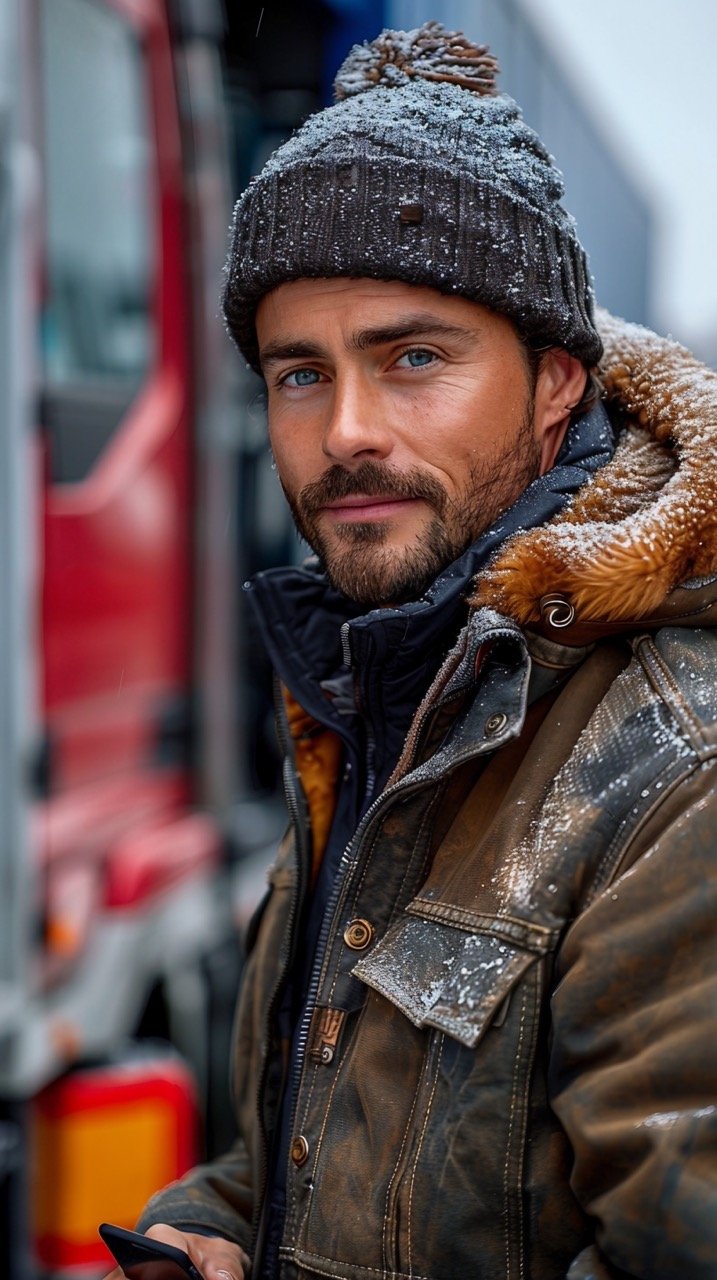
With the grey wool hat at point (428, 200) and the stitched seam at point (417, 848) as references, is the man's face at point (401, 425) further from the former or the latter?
the stitched seam at point (417, 848)

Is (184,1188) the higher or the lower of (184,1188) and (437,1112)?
the lower

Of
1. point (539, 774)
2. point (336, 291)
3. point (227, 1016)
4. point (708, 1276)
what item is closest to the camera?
point (708, 1276)

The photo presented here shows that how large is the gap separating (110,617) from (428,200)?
1.94 m

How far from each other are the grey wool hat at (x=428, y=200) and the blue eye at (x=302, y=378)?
119 mm

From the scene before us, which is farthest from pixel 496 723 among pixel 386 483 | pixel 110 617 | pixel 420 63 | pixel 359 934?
pixel 110 617

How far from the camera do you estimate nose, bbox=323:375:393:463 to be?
5.11 ft

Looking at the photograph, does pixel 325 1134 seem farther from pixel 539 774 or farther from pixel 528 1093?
pixel 539 774

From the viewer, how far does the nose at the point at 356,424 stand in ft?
5.11

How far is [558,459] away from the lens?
1.65 m

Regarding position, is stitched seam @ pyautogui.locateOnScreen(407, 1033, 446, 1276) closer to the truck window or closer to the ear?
the ear

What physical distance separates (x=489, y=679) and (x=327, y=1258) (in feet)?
2.04

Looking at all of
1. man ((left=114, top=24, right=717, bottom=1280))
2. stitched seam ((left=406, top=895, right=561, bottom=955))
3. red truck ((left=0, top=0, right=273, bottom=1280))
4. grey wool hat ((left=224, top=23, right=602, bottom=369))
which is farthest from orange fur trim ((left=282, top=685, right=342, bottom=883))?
red truck ((left=0, top=0, right=273, bottom=1280))

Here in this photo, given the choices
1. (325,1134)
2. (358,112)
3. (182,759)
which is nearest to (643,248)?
(182,759)

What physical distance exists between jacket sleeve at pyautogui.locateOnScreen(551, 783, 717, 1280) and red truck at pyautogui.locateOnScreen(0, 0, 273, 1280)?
1720 mm
